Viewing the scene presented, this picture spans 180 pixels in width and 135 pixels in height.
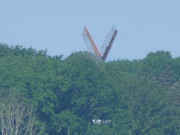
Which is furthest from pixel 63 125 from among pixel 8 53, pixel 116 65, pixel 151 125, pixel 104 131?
pixel 116 65

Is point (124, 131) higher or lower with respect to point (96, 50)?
lower

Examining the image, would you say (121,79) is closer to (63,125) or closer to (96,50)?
(63,125)

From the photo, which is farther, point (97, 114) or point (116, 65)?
point (116, 65)

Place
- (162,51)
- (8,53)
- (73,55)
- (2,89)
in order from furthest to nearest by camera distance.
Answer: (162,51), (8,53), (73,55), (2,89)

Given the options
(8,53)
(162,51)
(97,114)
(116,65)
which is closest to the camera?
(97,114)

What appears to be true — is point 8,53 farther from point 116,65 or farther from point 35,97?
point 35,97

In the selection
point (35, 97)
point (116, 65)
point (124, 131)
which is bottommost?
point (124, 131)
